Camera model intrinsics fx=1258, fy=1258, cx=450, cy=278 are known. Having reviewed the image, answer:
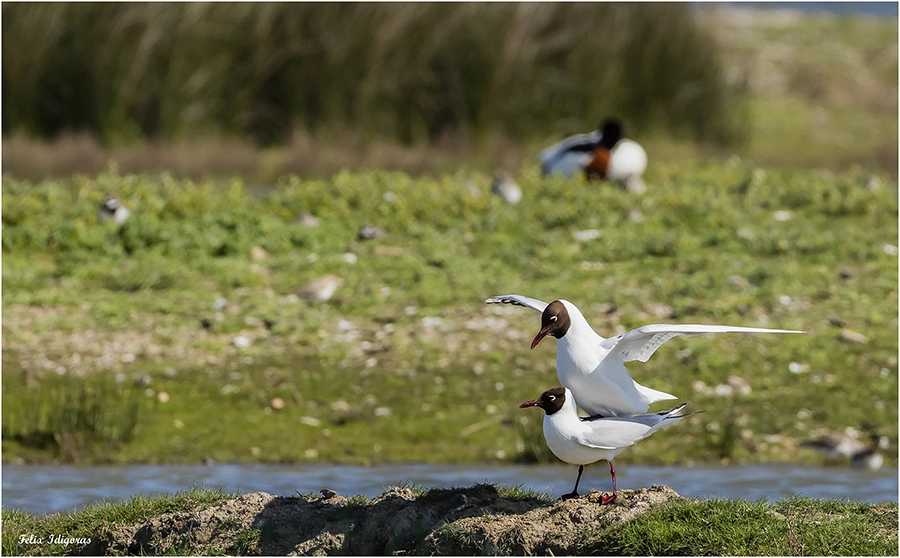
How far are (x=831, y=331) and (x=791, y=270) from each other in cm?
139

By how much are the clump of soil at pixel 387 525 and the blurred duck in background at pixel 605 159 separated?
10.3 metres

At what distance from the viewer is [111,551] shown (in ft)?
23.5

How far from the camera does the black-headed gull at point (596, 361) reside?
668 cm

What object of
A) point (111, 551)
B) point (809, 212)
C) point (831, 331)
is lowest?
point (111, 551)

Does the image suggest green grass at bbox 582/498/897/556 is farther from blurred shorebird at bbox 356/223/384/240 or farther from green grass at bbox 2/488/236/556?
blurred shorebird at bbox 356/223/384/240

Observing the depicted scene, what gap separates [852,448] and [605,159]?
823 cm

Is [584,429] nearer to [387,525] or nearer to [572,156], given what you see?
[387,525]

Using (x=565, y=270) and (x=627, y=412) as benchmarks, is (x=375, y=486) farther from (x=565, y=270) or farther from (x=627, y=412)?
(x=565, y=270)

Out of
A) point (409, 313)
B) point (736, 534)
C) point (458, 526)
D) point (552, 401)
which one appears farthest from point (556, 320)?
point (409, 313)

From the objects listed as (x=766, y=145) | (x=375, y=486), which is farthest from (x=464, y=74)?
(x=375, y=486)

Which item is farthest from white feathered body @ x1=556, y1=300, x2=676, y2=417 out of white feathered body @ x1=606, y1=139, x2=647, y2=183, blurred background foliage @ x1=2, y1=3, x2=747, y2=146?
blurred background foliage @ x1=2, y1=3, x2=747, y2=146

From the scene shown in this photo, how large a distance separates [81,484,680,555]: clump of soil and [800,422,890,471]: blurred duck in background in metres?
3.24

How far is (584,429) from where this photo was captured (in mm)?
6602

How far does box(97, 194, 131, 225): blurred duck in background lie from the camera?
14016 millimetres
